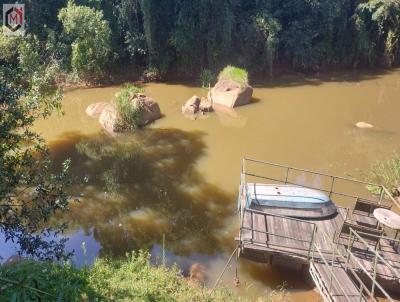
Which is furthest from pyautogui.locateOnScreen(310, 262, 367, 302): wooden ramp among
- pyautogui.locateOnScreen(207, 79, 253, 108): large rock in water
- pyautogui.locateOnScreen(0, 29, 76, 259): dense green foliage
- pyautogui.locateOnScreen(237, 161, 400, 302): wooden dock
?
pyautogui.locateOnScreen(207, 79, 253, 108): large rock in water

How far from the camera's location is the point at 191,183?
47.8 ft

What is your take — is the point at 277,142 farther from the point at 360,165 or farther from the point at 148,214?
the point at 148,214

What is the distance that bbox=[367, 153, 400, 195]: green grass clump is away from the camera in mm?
13875

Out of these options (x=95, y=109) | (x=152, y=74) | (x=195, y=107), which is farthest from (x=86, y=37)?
(x=195, y=107)

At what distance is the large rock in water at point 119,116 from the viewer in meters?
18.3

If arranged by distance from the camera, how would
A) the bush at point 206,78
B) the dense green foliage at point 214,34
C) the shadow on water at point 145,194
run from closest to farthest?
the shadow on water at point 145,194 < the dense green foliage at point 214,34 < the bush at point 206,78

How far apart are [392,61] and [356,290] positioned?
2329cm

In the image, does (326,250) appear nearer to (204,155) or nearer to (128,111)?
(204,155)

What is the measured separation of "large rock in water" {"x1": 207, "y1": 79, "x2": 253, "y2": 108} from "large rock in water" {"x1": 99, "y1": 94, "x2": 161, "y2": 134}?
143 inches

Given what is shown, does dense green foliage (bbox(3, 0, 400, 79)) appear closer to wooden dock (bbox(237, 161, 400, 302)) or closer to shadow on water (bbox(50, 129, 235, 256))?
shadow on water (bbox(50, 129, 235, 256))

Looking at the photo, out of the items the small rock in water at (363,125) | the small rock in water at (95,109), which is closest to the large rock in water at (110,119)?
the small rock in water at (95,109)

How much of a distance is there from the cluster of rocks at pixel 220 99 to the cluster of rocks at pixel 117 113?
163 cm

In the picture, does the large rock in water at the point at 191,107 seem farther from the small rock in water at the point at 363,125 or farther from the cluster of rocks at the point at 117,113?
the small rock in water at the point at 363,125

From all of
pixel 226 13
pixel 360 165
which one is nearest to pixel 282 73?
pixel 226 13
